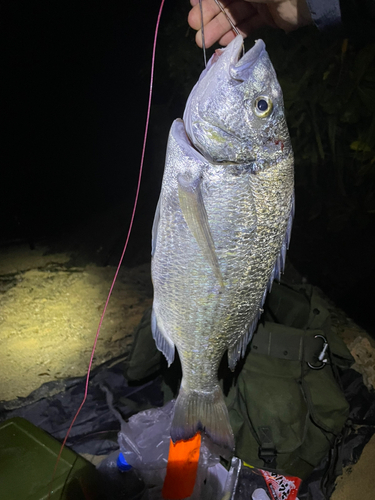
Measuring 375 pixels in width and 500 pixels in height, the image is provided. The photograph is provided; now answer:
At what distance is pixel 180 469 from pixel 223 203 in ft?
4.19

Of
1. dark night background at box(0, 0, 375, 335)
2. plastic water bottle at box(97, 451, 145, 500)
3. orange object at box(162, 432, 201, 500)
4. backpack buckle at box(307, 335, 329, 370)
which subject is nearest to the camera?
orange object at box(162, 432, 201, 500)

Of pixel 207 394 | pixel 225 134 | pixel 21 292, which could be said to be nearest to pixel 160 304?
pixel 207 394

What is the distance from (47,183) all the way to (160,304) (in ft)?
9.01

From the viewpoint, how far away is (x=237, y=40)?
2.72ft

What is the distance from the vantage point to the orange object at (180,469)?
1.42m

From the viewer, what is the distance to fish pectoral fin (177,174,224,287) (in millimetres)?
929

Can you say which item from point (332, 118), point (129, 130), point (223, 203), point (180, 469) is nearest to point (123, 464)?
point (180, 469)

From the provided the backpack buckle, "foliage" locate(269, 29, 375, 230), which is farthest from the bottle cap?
"foliage" locate(269, 29, 375, 230)

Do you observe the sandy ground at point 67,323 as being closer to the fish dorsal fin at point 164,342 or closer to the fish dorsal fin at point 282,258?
the fish dorsal fin at point 164,342

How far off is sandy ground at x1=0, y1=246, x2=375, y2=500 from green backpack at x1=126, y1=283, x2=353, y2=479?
1.64 ft

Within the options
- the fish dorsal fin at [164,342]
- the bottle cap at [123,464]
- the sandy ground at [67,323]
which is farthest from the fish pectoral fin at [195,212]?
the sandy ground at [67,323]

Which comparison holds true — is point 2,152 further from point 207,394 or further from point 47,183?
point 207,394

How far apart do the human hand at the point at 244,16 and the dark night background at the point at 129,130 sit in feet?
4.72

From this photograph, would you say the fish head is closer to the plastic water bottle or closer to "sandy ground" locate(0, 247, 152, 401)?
the plastic water bottle
